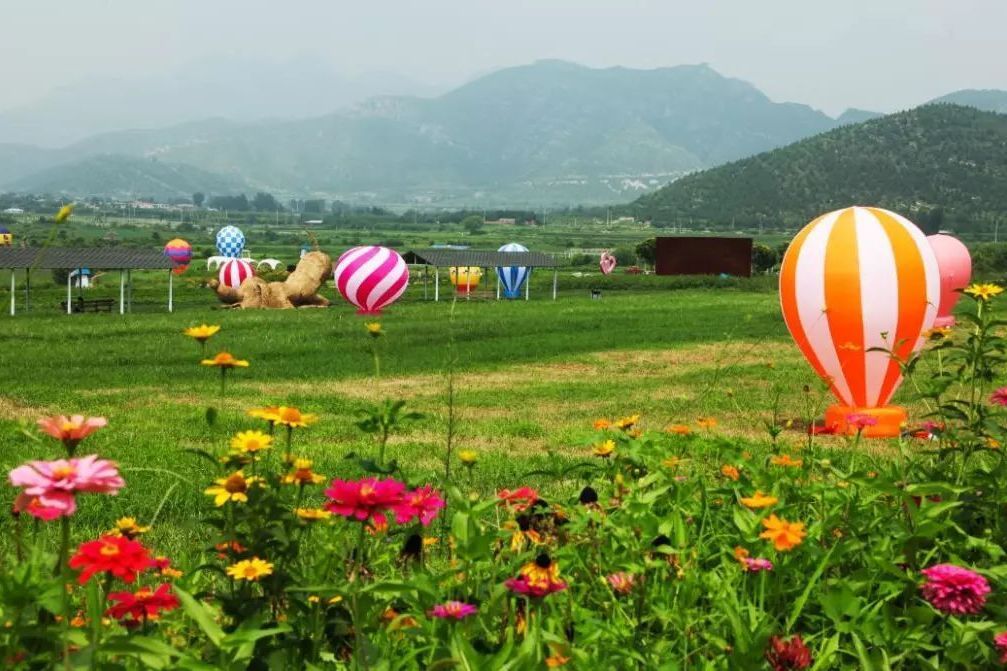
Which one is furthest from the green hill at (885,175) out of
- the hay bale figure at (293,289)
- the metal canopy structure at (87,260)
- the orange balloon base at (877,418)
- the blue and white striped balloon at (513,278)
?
the orange balloon base at (877,418)

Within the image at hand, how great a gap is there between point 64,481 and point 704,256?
224 feet

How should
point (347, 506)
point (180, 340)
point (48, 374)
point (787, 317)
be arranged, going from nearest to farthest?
point (347, 506) → point (787, 317) → point (48, 374) → point (180, 340)

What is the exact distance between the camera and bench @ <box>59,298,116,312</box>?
41.4 meters

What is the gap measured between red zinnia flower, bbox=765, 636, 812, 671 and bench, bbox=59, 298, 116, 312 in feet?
133

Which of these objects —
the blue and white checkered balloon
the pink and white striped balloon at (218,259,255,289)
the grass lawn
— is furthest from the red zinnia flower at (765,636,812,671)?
the blue and white checkered balloon

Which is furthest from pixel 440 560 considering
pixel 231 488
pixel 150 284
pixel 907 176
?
pixel 907 176

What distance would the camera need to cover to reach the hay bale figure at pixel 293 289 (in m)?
45.0

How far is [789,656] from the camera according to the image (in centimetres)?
339

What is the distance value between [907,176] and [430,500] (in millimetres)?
A: 170727

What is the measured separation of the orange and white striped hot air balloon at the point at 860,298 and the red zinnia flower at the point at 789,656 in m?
9.59

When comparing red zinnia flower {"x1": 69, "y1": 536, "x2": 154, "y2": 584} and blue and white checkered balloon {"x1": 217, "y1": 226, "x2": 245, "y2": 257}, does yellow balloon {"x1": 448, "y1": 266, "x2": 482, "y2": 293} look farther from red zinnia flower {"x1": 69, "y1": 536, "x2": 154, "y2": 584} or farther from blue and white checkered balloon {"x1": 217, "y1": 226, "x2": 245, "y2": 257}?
red zinnia flower {"x1": 69, "y1": 536, "x2": 154, "y2": 584}

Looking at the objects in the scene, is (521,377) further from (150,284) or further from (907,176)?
(907,176)

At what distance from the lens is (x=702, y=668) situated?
3.74 meters

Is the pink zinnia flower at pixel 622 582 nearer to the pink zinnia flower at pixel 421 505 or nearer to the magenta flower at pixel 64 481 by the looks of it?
the pink zinnia flower at pixel 421 505
